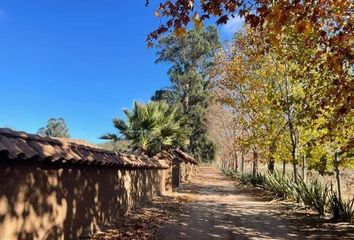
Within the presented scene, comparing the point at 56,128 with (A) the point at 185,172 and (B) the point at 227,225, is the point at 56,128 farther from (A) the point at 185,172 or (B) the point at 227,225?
(B) the point at 227,225

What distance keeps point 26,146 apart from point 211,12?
3572mm

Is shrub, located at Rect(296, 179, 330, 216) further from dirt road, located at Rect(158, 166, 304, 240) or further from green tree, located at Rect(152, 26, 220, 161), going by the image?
green tree, located at Rect(152, 26, 220, 161)

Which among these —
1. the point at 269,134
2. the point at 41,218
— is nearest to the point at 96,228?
the point at 41,218

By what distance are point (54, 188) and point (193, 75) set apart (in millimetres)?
53509

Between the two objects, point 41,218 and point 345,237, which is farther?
point 345,237

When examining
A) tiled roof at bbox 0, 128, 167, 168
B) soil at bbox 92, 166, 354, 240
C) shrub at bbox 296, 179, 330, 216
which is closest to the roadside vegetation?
shrub at bbox 296, 179, 330, 216

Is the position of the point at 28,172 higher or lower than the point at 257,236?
higher

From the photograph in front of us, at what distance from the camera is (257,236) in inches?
437

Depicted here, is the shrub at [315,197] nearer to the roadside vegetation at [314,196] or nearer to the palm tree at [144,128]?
the roadside vegetation at [314,196]

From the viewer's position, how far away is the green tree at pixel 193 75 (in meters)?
61.1

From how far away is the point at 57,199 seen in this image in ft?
27.6

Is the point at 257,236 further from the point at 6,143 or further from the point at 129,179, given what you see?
the point at 6,143

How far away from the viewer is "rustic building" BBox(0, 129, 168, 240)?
21.7 feet

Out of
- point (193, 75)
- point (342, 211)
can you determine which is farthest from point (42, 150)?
point (193, 75)
